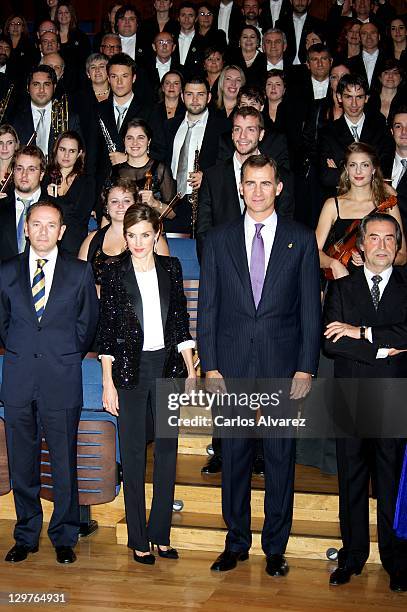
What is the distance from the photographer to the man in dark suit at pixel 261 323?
12.8 feet

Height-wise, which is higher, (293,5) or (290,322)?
(293,5)

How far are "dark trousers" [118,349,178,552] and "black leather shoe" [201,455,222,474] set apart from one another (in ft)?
1.74

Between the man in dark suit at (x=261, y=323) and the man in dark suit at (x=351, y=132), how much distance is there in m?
1.56

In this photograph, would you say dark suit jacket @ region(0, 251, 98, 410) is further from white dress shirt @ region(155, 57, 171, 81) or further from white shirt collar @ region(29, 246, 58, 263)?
white dress shirt @ region(155, 57, 171, 81)

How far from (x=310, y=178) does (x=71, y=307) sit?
2239 millimetres

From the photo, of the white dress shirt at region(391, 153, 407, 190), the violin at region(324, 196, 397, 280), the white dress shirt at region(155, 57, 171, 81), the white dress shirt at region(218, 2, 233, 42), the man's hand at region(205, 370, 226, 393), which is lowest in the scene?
the man's hand at region(205, 370, 226, 393)

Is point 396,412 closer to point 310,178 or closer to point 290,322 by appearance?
point 290,322

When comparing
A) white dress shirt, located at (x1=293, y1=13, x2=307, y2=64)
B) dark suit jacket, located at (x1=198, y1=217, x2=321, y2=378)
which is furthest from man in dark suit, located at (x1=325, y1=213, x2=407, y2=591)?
white dress shirt, located at (x1=293, y1=13, x2=307, y2=64)

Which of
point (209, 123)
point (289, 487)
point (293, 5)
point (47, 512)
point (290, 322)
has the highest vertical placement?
point (293, 5)

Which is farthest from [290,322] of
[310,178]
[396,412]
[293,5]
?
[293,5]

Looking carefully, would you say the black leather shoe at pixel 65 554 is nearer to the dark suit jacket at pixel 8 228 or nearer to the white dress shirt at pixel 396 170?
the dark suit jacket at pixel 8 228

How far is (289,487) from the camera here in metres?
3.93

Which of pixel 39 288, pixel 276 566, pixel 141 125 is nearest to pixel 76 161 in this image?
pixel 141 125

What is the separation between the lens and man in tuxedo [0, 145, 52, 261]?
498 centimetres
